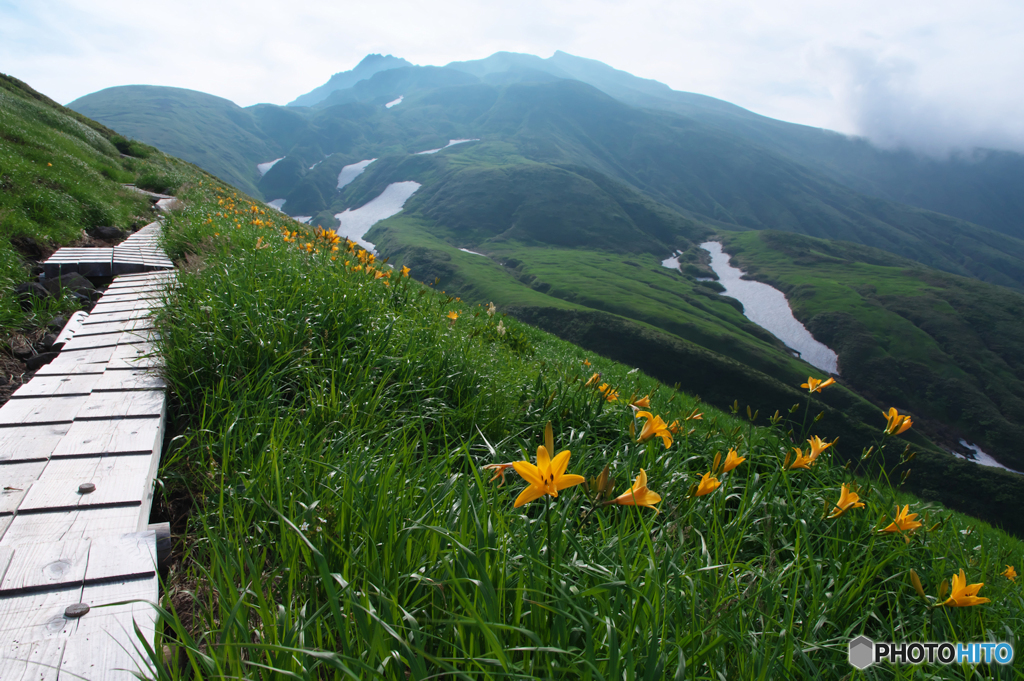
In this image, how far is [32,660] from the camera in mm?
1467

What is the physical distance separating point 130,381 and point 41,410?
0.47m

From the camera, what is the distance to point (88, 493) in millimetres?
2236

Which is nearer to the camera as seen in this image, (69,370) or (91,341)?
(69,370)

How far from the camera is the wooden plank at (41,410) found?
9.18 ft

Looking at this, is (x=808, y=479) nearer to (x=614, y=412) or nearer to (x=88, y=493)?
(x=614, y=412)

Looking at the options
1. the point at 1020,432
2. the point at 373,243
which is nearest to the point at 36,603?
the point at 1020,432

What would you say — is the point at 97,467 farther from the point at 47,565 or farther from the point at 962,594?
the point at 962,594

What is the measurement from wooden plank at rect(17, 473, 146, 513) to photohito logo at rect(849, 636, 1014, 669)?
325 centimetres

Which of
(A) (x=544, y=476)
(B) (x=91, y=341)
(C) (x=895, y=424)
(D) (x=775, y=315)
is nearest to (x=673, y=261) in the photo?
(D) (x=775, y=315)

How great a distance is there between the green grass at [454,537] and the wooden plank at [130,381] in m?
0.12

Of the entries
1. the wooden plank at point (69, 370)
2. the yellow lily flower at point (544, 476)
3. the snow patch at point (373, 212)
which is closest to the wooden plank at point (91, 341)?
the wooden plank at point (69, 370)

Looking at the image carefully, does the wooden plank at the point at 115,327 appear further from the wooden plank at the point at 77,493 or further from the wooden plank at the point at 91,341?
the wooden plank at the point at 77,493

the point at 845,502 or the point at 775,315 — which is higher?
the point at 845,502

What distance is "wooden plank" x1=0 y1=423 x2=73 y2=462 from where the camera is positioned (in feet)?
8.16
